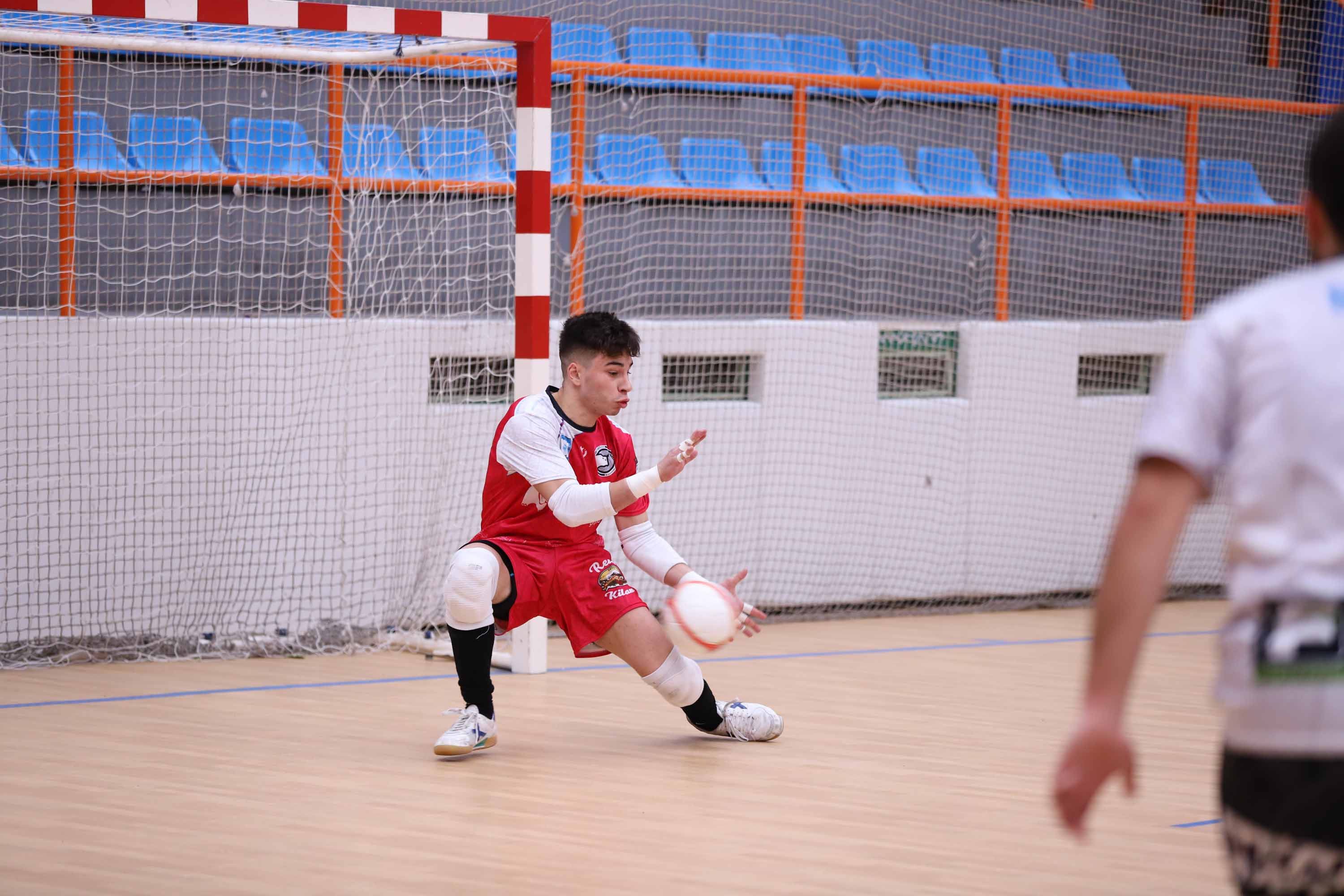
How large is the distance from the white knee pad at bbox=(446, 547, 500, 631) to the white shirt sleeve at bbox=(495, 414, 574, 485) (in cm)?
30

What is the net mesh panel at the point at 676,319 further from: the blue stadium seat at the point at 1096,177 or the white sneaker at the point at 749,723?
the white sneaker at the point at 749,723

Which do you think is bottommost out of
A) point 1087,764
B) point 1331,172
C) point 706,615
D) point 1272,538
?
point 706,615

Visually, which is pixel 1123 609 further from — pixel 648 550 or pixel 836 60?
pixel 836 60

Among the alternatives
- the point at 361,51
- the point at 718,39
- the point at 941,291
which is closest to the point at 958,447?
the point at 941,291

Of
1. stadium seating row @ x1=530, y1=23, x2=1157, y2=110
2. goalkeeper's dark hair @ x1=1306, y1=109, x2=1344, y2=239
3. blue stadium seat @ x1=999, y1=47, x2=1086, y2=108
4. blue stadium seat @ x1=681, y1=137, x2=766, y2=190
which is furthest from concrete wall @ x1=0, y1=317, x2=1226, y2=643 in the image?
goalkeeper's dark hair @ x1=1306, y1=109, x2=1344, y2=239

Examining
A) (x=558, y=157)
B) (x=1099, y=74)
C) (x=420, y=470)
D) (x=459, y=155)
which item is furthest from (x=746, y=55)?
(x=420, y=470)

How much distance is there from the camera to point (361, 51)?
695cm

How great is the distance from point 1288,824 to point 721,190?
7.13 m

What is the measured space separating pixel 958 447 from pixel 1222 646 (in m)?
7.00

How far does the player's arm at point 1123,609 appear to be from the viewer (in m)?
1.67

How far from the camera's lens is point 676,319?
27.2 feet

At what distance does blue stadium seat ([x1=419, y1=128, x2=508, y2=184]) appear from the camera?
834cm

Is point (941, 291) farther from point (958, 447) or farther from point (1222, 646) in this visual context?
point (1222, 646)

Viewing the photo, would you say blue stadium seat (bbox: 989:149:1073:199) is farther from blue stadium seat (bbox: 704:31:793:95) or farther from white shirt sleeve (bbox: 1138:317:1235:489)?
white shirt sleeve (bbox: 1138:317:1235:489)
